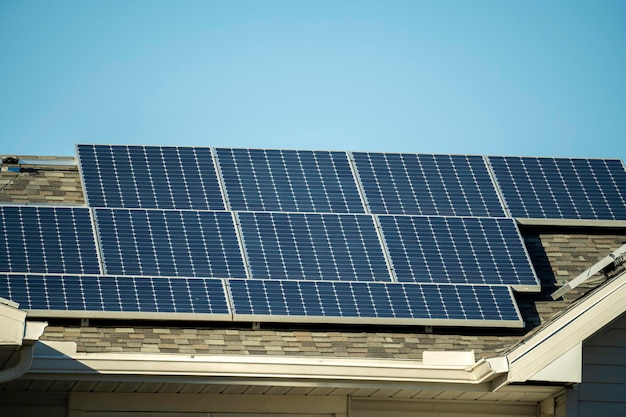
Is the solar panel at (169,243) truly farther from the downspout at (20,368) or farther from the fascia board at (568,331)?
the fascia board at (568,331)

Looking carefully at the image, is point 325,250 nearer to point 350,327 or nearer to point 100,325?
point 350,327

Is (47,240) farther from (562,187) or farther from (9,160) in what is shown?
(562,187)

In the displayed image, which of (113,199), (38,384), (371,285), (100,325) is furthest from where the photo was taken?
(113,199)

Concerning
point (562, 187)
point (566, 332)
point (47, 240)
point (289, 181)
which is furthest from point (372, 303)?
point (562, 187)

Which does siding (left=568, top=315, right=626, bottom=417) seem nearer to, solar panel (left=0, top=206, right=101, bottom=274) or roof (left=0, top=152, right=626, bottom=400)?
roof (left=0, top=152, right=626, bottom=400)

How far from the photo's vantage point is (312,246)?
2031 cm

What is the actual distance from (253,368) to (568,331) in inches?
169

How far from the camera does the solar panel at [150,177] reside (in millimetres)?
21203

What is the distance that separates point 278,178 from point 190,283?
141 inches

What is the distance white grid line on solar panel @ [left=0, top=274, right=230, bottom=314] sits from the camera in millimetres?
18375

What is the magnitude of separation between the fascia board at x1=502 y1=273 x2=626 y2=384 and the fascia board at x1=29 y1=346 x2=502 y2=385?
0.43 m

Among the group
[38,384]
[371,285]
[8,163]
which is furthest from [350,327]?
[8,163]

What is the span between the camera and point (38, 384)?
16391 mm

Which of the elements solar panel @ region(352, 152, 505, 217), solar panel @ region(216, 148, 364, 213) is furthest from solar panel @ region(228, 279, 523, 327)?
solar panel @ region(352, 152, 505, 217)
